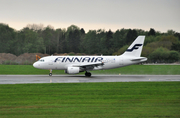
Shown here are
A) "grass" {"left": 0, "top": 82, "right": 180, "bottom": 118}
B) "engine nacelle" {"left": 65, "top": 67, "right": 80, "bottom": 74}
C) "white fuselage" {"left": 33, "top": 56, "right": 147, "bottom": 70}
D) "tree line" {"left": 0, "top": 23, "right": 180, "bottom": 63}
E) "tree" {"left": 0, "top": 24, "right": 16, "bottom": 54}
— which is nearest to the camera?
"grass" {"left": 0, "top": 82, "right": 180, "bottom": 118}

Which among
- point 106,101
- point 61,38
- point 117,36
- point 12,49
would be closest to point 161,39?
point 117,36

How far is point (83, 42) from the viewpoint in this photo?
128m

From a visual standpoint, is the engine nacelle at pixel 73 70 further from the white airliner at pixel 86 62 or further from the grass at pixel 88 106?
the grass at pixel 88 106

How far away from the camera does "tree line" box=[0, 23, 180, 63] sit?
99056mm

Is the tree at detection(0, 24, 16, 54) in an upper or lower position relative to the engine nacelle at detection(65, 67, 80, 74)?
upper

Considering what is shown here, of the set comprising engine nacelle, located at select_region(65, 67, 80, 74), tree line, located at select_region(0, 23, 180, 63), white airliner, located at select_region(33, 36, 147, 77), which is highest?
tree line, located at select_region(0, 23, 180, 63)

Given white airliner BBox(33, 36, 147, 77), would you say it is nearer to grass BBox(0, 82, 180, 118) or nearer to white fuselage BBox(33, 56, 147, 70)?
white fuselage BBox(33, 56, 147, 70)

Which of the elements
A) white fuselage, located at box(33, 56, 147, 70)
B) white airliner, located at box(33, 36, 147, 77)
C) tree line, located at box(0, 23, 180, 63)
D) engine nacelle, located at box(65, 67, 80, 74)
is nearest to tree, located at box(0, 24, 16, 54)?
tree line, located at box(0, 23, 180, 63)

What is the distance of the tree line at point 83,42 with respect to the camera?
99.1m

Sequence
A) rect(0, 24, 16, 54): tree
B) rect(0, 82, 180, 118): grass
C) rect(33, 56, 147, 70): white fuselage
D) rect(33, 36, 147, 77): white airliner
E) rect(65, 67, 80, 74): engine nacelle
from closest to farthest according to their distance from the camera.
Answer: rect(0, 82, 180, 118): grass < rect(65, 67, 80, 74): engine nacelle < rect(33, 36, 147, 77): white airliner < rect(33, 56, 147, 70): white fuselage < rect(0, 24, 16, 54): tree

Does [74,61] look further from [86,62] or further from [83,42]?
[83,42]

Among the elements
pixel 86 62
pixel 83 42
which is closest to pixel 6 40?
pixel 83 42

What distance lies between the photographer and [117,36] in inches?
4867

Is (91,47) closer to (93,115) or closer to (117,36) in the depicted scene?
(117,36)
